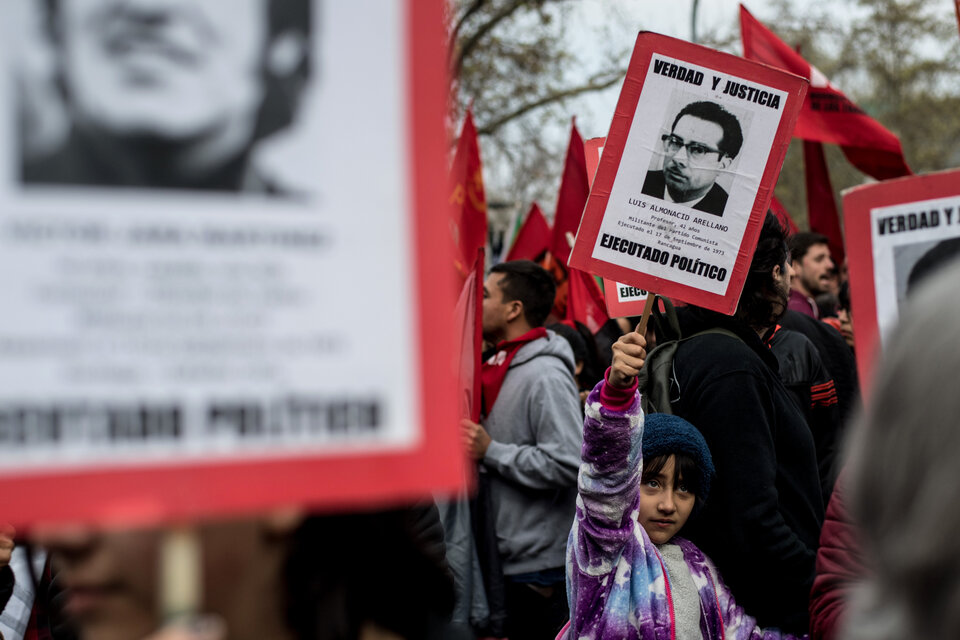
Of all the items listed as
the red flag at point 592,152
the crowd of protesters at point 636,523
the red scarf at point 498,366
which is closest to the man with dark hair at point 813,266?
the crowd of protesters at point 636,523

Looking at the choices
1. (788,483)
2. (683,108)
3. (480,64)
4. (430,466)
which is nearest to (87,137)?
(430,466)

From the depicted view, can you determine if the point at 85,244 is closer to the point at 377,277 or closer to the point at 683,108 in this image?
the point at 377,277

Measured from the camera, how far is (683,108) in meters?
3.12

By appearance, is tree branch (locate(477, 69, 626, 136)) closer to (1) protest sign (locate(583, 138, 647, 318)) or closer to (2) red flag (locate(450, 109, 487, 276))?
(2) red flag (locate(450, 109, 487, 276))

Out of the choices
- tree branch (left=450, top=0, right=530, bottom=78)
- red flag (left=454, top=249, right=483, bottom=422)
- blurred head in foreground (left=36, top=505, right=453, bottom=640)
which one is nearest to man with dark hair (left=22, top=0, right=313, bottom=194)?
blurred head in foreground (left=36, top=505, right=453, bottom=640)

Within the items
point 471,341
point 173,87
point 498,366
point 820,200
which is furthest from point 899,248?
point 820,200

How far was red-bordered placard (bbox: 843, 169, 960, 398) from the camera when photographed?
238 centimetres

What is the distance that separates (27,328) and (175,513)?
274 mm

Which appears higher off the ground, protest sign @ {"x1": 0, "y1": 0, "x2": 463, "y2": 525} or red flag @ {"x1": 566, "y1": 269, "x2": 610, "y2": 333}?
protest sign @ {"x1": 0, "y1": 0, "x2": 463, "y2": 525}

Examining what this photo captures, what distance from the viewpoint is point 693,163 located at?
3.11 m

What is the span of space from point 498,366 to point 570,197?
2821 mm

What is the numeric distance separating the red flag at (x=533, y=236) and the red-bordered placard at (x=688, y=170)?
4.55 metres

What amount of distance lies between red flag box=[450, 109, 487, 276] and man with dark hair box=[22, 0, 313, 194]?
4807 millimetres

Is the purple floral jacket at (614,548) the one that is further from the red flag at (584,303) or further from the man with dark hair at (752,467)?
the red flag at (584,303)
